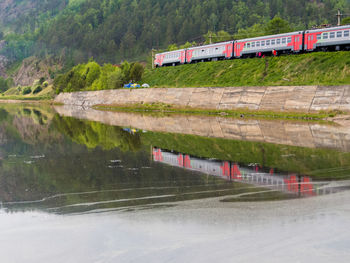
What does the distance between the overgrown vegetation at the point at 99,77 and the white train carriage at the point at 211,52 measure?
16720 mm

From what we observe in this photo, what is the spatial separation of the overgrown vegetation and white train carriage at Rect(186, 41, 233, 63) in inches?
658

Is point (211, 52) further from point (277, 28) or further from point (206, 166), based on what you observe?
point (206, 166)

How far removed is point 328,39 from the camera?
5056cm

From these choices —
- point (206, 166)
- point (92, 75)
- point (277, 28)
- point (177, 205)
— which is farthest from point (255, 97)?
point (92, 75)

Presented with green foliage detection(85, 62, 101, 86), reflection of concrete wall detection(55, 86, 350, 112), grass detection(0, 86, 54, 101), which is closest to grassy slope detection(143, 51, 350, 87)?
reflection of concrete wall detection(55, 86, 350, 112)

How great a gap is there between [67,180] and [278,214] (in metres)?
7.98

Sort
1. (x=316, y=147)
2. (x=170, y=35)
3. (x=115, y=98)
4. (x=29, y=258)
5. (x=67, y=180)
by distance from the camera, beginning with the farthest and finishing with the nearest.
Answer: (x=170, y=35) → (x=115, y=98) → (x=316, y=147) → (x=67, y=180) → (x=29, y=258)

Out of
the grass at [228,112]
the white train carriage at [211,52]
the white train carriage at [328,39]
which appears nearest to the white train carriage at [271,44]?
the white train carriage at [328,39]

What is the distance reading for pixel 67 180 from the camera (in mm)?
15078

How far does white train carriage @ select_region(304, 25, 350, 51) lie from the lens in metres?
A: 48.5

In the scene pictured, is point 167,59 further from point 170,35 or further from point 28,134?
point 170,35

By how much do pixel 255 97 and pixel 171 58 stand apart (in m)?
37.7

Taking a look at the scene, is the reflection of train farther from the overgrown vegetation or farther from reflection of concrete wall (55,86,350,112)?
the overgrown vegetation

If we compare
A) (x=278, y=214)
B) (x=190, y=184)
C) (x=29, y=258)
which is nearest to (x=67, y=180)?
(x=190, y=184)
